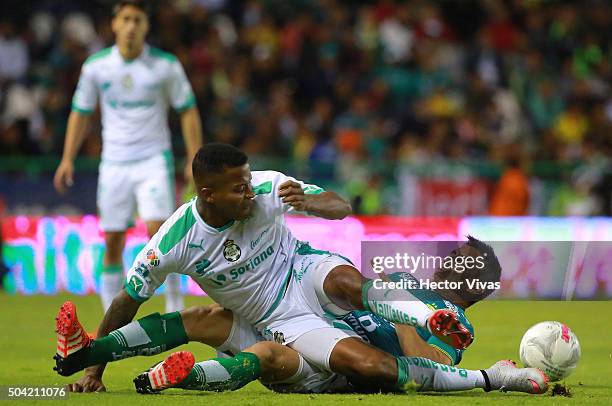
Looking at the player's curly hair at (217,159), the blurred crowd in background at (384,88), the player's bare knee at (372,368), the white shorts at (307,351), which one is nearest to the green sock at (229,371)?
the white shorts at (307,351)

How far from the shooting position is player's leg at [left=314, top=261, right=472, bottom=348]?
5.72 meters

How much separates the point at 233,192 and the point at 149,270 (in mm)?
615

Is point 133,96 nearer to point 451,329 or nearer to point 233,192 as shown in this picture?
point 233,192

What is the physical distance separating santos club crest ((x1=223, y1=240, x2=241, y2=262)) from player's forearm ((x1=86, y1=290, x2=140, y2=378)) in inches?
22.2

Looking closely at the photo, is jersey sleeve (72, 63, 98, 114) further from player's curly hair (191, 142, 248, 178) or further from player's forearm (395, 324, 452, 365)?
player's forearm (395, 324, 452, 365)

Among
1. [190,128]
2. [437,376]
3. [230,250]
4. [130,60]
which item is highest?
[130,60]

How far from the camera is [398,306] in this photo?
6086mm

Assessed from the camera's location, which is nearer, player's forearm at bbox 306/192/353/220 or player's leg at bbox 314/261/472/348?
player's leg at bbox 314/261/472/348

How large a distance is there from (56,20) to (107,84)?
8434 millimetres

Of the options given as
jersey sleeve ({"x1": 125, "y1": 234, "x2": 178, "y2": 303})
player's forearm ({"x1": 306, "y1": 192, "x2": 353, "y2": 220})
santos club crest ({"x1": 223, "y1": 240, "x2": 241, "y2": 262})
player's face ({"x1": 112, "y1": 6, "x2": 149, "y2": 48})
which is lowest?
jersey sleeve ({"x1": 125, "y1": 234, "x2": 178, "y2": 303})

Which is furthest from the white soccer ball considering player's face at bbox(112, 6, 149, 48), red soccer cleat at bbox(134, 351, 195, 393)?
player's face at bbox(112, 6, 149, 48)
